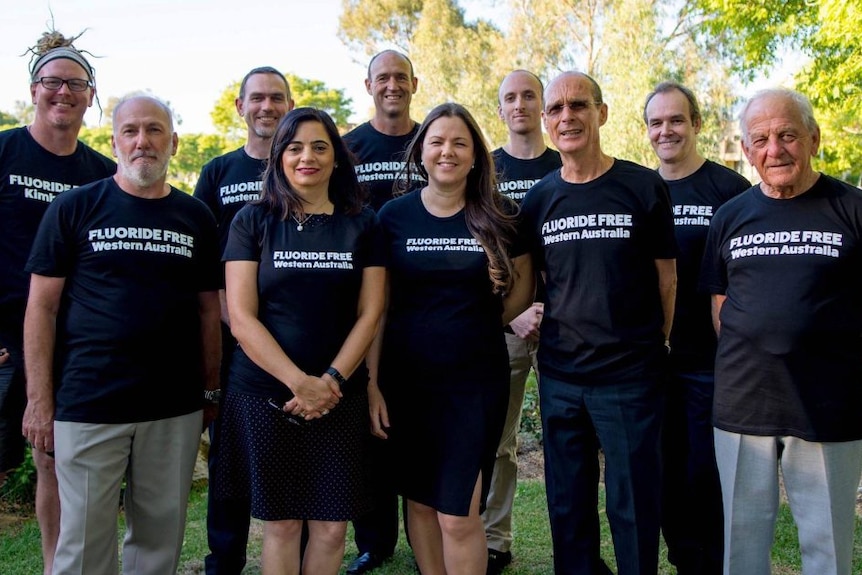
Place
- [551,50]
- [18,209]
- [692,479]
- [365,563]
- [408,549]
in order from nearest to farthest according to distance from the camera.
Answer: [18,209], [692,479], [365,563], [408,549], [551,50]

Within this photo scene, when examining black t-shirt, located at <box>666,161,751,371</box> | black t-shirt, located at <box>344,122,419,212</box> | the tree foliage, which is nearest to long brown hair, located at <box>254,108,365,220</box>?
black t-shirt, located at <box>344,122,419,212</box>

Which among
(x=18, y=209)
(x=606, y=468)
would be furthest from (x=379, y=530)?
(x=18, y=209)

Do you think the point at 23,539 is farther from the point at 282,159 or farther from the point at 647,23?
the point at 647,23

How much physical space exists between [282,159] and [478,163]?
3.01ft

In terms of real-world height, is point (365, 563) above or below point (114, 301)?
below

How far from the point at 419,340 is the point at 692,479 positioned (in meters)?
1.70

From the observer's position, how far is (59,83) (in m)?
4.09

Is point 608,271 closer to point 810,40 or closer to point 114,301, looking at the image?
point 114,301

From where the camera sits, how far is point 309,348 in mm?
3494

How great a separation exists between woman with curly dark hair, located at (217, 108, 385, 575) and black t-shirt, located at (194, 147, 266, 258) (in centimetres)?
87

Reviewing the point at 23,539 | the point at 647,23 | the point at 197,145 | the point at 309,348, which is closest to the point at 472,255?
the point at 309,348

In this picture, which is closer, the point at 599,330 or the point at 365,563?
the point at 599,330

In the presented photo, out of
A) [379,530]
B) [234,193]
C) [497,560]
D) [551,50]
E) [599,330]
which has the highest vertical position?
[551,50]

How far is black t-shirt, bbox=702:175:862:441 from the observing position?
3.18 m
